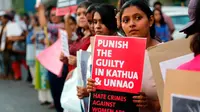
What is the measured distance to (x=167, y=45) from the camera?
2441mm

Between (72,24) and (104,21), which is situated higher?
(104,21)

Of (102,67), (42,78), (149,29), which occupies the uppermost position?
(149,29)

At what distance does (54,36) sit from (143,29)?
171 inches

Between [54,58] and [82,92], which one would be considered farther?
[54,58]

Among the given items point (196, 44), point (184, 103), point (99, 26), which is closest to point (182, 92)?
point (184, 103)

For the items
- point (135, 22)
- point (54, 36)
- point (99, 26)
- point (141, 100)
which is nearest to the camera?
point (141, 100)

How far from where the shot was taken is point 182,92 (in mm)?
1863

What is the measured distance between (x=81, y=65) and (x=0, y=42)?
8233 mm

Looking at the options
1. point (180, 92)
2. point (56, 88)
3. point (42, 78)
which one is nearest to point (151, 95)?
point (180, 92)

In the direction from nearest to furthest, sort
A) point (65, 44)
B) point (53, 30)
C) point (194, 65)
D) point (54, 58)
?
1. point (194, 65)
2. point (65, 44)
3. point (54, 58)
4. point (53, 30)

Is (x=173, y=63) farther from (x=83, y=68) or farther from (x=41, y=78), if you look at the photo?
(x=41, y=78)

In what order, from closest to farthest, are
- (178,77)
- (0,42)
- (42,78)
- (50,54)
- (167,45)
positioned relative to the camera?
(178,77)
(167,45)
(50,54)
(42,78)
(0,42)

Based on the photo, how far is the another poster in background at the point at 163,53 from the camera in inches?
89.7

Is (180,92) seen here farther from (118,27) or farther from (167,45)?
(118,27)
